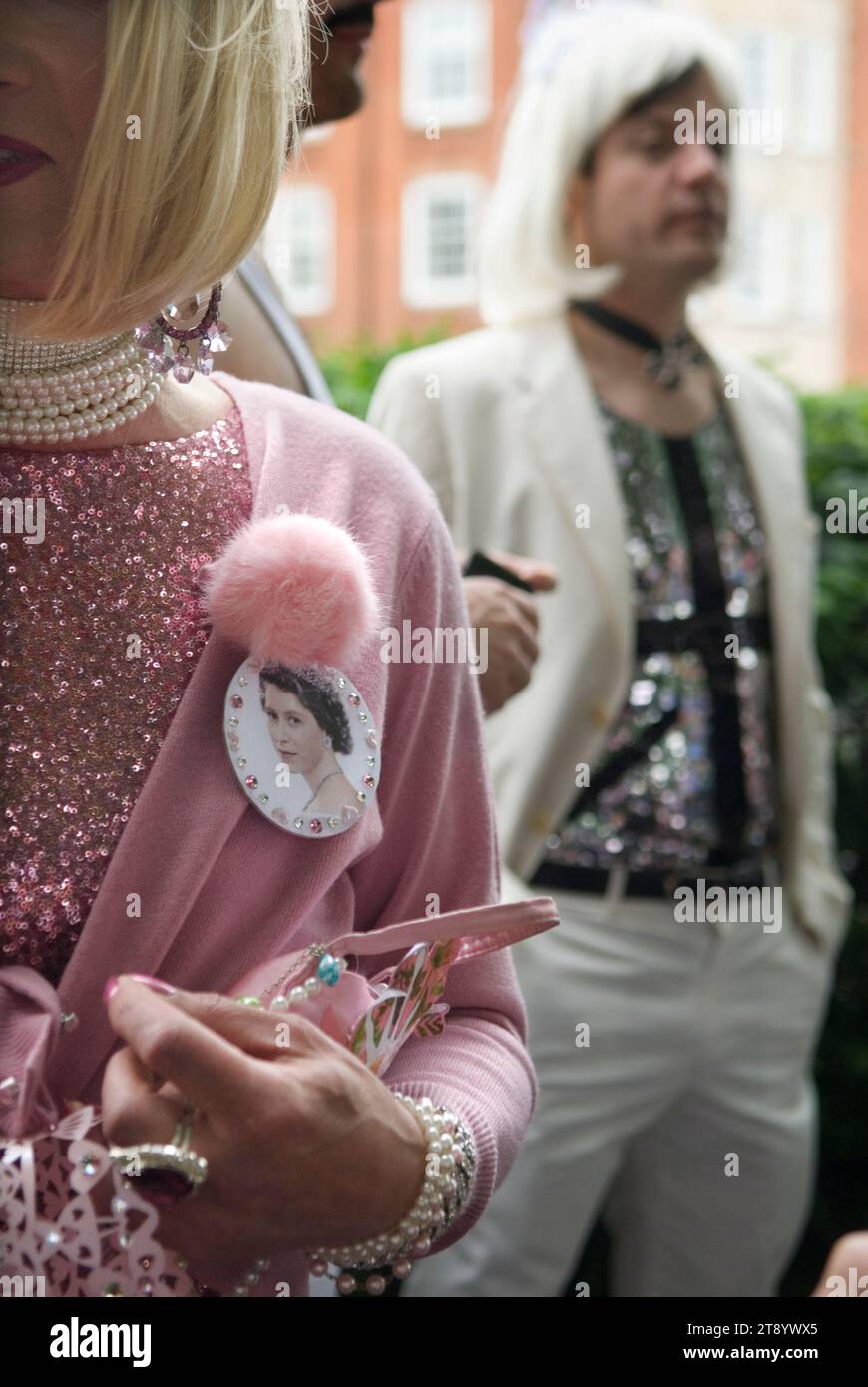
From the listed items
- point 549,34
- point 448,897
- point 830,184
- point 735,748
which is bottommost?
point 735,748

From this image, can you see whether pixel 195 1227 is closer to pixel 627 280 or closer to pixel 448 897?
pixel 448 897

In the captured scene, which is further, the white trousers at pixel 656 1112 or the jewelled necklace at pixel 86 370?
the white trousers at pixel 656 1112

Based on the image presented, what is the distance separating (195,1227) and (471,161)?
18814 millimetres

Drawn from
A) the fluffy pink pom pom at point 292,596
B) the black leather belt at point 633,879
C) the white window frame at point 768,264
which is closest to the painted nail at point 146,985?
the fluffy pink pom pom at point 292,596

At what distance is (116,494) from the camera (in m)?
1.08

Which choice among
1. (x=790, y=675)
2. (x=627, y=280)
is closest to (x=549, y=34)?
(x=627, y=280)

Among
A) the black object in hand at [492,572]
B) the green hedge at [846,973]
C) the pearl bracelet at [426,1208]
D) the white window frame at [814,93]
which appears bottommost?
the green hedge at [846,973]

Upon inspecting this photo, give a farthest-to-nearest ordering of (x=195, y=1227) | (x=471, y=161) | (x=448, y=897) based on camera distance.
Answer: (x=471, y=161), (x=448, y=897), (x=195, y=1227)

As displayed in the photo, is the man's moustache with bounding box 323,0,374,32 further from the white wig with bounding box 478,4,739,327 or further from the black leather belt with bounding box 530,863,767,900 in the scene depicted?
the black leather belt with bounding box 530,863,767,900

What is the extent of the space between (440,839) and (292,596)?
0.23 m

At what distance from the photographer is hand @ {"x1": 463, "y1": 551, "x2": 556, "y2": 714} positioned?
5.49ft

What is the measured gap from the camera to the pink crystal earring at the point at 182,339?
106 centimetres

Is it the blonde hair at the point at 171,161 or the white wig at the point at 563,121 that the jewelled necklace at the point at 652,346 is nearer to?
the white wig at the point at 563,121

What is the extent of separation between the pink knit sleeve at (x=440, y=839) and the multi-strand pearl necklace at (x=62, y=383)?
0.24 m
